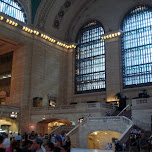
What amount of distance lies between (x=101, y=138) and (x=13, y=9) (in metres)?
18.8

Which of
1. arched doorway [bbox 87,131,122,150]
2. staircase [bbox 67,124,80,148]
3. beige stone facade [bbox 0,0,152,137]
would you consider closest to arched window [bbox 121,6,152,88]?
beige stone facade [bbox 0,0,152,137]

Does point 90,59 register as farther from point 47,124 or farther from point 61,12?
point 47,124

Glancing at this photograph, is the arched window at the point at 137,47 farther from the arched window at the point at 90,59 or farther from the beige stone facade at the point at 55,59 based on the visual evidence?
the arched window at the point at 90,59

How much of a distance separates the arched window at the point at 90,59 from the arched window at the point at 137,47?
3.35 meters

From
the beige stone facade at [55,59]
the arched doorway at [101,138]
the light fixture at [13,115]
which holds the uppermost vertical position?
the beige stone facade at [55,59]

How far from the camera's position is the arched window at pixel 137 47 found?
29.6 meters

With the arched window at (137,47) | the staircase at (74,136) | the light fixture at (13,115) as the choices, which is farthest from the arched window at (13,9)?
the staircase at (74,136)

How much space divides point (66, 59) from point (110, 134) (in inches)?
697

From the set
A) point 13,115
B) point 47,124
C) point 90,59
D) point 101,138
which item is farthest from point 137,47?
point 13,115

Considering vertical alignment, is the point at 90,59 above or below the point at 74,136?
above

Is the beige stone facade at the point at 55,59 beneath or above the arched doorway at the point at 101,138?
above

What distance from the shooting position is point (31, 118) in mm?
29312

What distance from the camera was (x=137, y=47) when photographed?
30734 mm

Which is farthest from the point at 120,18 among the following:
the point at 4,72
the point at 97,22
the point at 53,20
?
the point at 4,72
